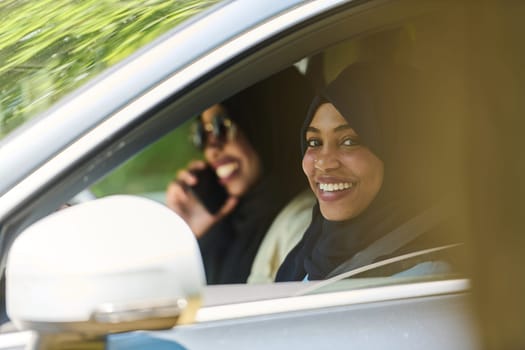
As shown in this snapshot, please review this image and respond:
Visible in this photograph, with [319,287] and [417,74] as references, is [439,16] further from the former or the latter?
[319,287]

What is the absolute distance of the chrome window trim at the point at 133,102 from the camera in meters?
1.79

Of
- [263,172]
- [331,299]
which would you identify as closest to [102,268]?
[331,299]

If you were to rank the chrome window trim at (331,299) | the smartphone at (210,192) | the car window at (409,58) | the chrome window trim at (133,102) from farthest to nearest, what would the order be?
the smartphone at (210,192) < the car window at (409,58) < the chrome window trim at (331,299) < the chrome window trim at (133,102)

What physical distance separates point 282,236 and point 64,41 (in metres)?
1.00

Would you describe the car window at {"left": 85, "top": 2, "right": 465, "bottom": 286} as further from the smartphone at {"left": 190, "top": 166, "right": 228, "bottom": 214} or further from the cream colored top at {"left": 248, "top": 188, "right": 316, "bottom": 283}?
the smartphone at {"left": 190, "top": 166, "right": 228, "bottom": 214}

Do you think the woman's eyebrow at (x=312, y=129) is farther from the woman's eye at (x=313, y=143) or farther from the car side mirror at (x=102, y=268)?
the car side mirror at (x=102, y=268)

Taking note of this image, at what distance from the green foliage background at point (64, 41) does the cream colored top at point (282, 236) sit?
0.62 metres

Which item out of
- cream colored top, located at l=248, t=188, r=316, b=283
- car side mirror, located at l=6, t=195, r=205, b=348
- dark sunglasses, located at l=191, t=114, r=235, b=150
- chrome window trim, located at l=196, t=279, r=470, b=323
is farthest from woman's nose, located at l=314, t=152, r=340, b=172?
dark sunglasses, located at l=191, t=114, r=235, b=150

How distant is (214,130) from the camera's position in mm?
4324

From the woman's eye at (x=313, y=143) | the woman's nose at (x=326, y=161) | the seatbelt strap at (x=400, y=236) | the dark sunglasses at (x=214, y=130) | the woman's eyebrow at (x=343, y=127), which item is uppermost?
the dark sunglasses at (x=214, y=130)

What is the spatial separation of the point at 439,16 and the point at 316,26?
0.30 meters

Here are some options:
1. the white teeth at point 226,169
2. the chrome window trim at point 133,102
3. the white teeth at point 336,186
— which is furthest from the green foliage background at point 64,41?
the white teeth at point 226,169

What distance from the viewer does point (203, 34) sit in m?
1.87

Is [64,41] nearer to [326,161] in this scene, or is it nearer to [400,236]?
[326,161]
